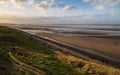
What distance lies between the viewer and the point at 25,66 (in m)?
17.0

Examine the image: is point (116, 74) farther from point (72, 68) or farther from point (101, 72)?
point (72, 68)

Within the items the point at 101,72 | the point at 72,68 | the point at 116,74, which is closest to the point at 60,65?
the point at 72,68

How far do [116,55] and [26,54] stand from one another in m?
13.0

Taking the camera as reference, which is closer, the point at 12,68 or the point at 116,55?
the point at 12,68

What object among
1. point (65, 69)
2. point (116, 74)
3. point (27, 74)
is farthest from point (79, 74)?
point (27, 74)

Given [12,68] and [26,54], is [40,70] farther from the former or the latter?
[26,54]

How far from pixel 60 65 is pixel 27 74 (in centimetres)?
439

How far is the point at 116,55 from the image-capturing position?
28.2m

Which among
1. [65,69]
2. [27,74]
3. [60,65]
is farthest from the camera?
[60,65]

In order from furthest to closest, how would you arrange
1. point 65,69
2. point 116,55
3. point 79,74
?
point 116,55
point 65,69
point 79,74

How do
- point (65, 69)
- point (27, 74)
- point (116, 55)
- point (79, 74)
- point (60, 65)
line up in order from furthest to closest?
point (116, 55) < point (60, 65) < point (65, 69) < point (79, 74) < point (27, 74)

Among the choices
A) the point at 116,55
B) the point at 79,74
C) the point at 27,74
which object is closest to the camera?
the point at 27,74

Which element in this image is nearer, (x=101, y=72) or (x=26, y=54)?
(x=101, y=72)

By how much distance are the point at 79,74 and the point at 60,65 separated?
3003mm
